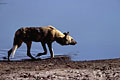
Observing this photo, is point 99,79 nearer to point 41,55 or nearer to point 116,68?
point 116,68

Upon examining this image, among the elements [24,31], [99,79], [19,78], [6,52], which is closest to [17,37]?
[24,31]

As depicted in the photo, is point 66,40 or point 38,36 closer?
point 38,36

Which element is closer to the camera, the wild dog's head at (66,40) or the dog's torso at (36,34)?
the dog's torso at (36,34)

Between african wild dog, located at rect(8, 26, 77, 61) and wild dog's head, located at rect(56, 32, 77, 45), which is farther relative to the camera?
wild dog's head, located at rect(56, 32, 77, 45)

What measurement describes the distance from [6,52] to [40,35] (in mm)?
721

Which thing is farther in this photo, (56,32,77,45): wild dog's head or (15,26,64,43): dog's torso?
(56,32,77,45): wild dog's head

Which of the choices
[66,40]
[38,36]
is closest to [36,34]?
[38,36]

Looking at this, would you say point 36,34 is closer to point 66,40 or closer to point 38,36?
point 38,36

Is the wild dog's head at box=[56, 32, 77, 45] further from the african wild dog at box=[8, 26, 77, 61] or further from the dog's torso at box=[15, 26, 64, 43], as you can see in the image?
the dog's torso at box=[15, 26, 64, 43]

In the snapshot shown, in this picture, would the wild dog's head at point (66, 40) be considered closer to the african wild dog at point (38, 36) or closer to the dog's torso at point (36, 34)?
the african wild dog at point (38, 36)

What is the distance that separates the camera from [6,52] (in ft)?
13.9

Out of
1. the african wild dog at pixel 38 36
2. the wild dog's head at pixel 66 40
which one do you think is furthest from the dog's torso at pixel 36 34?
the wild dog's head at pixel 66 40

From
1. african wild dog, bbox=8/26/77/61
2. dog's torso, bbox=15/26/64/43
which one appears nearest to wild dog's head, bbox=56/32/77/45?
african wild dog, bbox=8/26/77/61

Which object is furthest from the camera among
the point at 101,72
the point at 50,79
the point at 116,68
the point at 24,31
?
the point at 24,31
